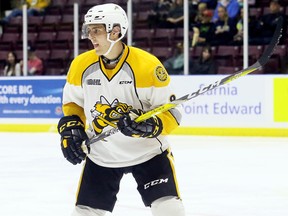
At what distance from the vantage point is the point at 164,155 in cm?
308

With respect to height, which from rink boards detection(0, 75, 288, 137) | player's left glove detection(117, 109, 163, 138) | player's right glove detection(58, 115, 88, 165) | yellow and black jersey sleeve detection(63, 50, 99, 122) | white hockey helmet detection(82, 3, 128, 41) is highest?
white hockey helmet detection(82, 3, 128, 41)

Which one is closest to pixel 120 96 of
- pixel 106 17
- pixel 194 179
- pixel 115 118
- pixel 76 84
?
pixel 115 118

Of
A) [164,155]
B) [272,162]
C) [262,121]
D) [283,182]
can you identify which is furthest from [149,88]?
[262,121]

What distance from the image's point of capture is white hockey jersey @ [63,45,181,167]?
299cm

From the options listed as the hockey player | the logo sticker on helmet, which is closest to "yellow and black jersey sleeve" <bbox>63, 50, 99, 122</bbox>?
the hockey player

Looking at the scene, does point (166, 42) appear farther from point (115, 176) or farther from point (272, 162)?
point (115, 176)

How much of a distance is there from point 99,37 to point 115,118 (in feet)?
0.98

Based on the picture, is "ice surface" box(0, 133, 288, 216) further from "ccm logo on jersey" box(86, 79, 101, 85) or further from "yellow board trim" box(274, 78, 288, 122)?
"ccm logo on jersey" box(86, 79, 101, 85)

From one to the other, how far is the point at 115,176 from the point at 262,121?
236 inches

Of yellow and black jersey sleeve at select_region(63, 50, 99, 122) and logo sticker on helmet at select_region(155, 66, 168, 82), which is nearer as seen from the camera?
logo sticker on helmet at select_region(155, 66, 168, 82)

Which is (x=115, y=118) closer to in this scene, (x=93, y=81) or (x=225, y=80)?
(x=93, y=81)

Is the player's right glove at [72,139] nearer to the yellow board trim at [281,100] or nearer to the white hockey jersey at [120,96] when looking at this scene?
the white hockey jersey at [120,96]

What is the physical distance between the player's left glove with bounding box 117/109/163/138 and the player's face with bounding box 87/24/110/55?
0.25 m

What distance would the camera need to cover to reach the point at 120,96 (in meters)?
3.01
